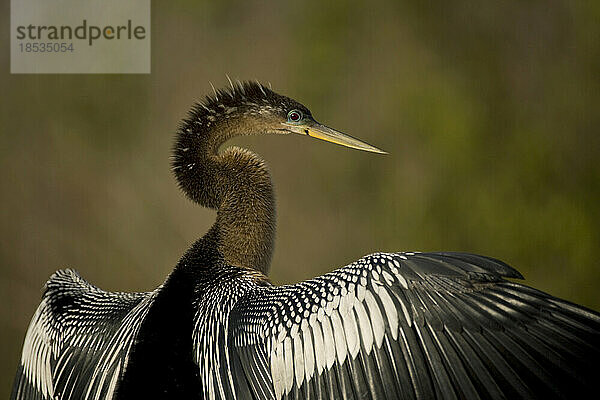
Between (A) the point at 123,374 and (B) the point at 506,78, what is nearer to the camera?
(A) the point at 123,374

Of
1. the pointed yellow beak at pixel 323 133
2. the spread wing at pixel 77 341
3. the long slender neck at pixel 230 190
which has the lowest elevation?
the spread wing at pixel 77 341

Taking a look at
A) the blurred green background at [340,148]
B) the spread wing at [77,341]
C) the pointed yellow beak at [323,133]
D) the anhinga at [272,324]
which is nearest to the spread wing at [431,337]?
the anhinga at [272,324]

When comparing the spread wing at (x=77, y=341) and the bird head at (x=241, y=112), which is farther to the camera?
the bird head at (x=241, y=112)

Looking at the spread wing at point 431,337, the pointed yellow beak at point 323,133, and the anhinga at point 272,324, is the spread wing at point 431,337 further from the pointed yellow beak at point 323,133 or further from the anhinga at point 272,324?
the pointed yellow beak at point 323,133

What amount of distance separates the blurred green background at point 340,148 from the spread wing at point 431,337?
1618mm

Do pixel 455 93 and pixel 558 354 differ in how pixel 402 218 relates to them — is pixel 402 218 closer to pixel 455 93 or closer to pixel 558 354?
pixel 455 93

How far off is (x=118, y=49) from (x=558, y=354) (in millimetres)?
2264

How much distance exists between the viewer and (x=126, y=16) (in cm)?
281

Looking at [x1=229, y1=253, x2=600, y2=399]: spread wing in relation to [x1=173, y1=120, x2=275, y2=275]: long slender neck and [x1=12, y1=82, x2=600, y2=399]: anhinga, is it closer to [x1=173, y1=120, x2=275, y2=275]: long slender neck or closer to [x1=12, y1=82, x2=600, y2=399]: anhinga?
[x1=12, y1=82, x2=600, y2=399]: anhinga

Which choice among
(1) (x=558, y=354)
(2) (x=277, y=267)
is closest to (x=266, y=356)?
(1) (x=558, y=354)

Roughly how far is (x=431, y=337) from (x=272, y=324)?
13.0 inches

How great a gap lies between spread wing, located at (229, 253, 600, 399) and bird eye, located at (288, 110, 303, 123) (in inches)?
24.7

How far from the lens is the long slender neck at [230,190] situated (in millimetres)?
1725

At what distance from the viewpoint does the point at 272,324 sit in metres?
→ 1.34
